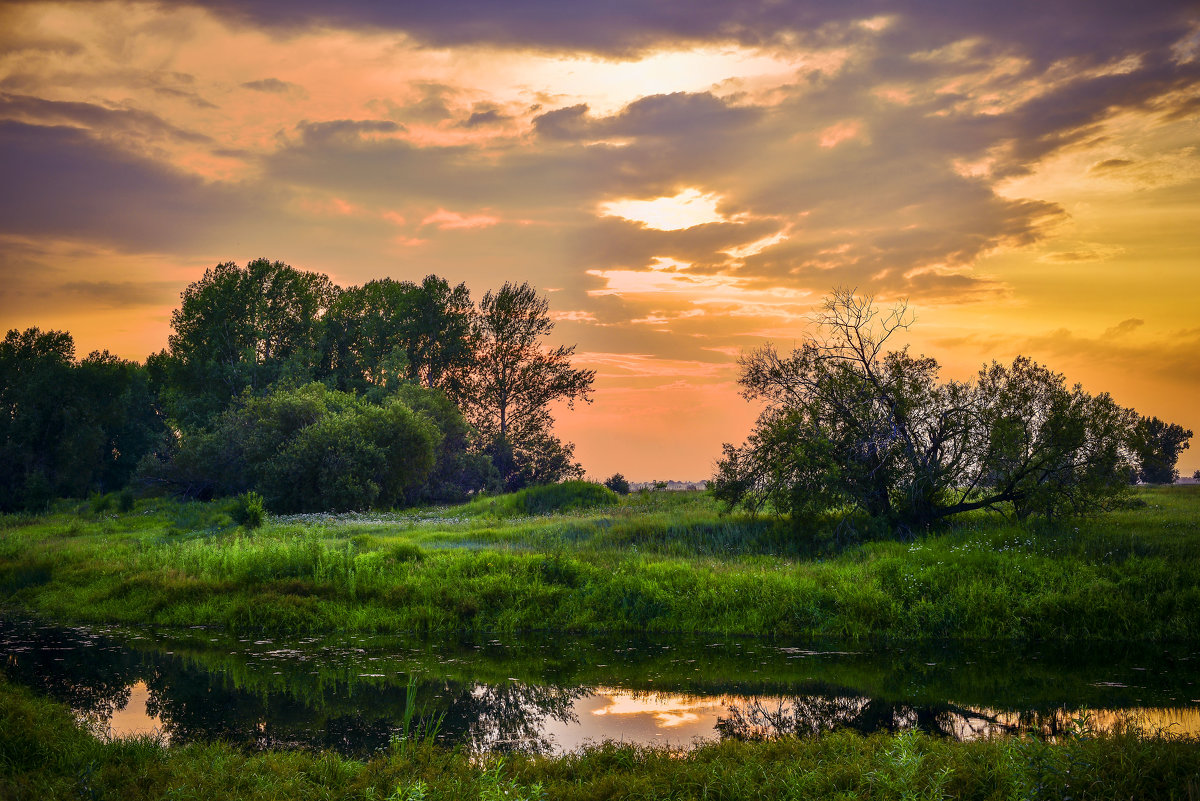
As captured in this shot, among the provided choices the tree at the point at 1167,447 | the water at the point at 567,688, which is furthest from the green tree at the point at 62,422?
the tree at the point at 1167,447

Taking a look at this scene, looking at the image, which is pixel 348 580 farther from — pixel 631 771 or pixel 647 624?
pixel 631 771

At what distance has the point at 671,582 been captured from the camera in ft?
60.1

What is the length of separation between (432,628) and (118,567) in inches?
410

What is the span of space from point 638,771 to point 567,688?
482cm

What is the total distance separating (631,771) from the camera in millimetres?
8922

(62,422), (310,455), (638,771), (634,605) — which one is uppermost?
(62,422)

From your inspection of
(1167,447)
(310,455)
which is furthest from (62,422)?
(1167,447)

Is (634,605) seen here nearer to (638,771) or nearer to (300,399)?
(638,771)

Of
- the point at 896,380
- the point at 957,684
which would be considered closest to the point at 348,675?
the point at 957,684

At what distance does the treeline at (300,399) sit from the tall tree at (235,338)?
11cm

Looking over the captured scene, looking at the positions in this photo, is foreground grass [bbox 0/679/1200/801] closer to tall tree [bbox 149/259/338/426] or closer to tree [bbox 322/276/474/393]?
tall tree [bbox 149/259/338/426]

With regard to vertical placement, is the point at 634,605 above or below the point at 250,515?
below

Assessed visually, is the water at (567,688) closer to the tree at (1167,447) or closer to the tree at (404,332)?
the tree at (1167,447)

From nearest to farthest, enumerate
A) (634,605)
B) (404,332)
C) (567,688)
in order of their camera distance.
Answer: (567,688) < (634,605) < (404,332)
